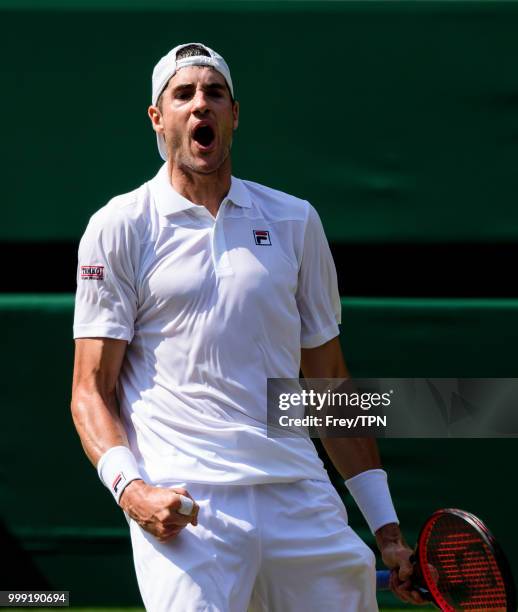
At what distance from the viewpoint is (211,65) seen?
9.06 ft

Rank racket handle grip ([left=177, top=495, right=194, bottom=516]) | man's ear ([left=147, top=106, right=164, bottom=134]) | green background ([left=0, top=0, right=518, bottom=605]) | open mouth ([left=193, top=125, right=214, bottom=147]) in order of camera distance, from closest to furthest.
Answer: racket handle grip ([left=177, top=495, right=194, bottom=516]), open mouth ([left=193, top=125, right=214, bottom=147]), man's ear ([left=147, top=106, right=164, bottom=134]), green background ([left=0, top=0, right=518, bottom=605])

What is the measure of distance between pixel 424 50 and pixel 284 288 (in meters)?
2.00

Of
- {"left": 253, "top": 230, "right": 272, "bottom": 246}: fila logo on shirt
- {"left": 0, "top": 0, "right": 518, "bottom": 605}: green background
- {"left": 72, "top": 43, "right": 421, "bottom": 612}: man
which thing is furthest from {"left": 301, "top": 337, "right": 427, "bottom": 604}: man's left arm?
{"left": 0, "top": 0, "right": 518, "bottom": 605}: green background

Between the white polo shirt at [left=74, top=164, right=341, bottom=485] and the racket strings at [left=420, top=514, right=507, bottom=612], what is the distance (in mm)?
301

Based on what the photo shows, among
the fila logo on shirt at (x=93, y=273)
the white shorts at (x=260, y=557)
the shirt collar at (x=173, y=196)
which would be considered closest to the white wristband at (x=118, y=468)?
the white shorts at (x=260, y=557)

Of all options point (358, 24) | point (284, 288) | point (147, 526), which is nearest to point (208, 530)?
point (147, 526)

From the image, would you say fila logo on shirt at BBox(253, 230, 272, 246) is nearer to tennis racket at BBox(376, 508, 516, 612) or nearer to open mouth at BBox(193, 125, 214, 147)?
open mouth at BBox(193, 125, 214, 147)

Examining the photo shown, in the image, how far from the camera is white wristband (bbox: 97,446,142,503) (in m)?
2.43

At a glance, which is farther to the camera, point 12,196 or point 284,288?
point 12,196

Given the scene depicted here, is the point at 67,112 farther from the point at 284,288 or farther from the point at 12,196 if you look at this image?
the point at 284,288

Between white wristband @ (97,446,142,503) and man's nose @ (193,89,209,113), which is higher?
man's nose @ (193,89,209,113)

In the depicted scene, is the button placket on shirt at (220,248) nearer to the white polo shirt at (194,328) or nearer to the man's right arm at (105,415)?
the white polo shirt at (194,328)

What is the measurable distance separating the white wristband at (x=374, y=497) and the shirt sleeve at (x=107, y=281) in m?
0.64

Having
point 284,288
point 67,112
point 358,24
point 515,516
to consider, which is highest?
point 358,24
